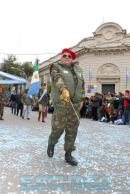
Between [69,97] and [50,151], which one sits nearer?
[69,97]

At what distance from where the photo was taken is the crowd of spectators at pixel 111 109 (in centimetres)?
1827

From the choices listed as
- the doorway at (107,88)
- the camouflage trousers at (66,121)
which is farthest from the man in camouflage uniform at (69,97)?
the doorway at (107,88)

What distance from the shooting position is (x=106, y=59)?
45406 millimetres

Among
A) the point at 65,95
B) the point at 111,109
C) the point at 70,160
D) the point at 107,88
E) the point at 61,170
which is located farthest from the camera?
the point at 107,88

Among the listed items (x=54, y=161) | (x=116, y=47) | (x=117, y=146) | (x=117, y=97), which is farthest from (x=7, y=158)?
(x=116, y=47)

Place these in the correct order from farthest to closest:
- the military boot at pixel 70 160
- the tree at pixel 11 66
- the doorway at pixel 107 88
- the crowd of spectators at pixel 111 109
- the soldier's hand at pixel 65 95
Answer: the tree at pixel 11 66 → the doorway at pixel 107 88 → the crowd of spectators at pixel 111 109 → the military boot at pixel 70 160 → the soldier's hand at pixel 65 95

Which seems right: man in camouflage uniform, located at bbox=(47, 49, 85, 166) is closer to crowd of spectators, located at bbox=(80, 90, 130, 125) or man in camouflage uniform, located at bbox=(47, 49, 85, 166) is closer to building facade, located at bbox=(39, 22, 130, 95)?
crowd of spectators, located at bbox=(80, 90, 130, 125)

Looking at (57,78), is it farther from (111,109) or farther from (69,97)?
(111,109)

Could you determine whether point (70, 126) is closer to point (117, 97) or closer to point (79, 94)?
point (79, 94)

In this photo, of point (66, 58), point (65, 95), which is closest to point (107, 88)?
point (66, 58)

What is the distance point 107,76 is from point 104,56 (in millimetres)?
2277

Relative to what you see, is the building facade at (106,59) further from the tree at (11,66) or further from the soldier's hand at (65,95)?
the soldier's hand at (65,95)

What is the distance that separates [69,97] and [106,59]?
39229mm

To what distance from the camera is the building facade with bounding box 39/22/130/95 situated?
4422cm
